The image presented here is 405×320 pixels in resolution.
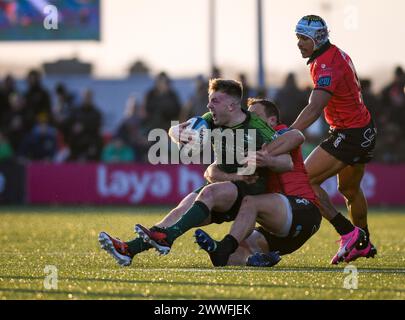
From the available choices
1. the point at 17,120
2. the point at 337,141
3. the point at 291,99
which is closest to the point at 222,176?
the point at 337,141

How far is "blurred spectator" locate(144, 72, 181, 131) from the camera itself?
2197 centimetres

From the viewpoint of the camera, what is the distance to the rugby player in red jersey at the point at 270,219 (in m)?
9.30

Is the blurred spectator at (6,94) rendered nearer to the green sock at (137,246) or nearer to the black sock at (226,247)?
the green sock at (137,246)

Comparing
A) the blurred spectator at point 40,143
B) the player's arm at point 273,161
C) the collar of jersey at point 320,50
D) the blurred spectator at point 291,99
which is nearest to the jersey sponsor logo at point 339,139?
the collar of jersey at point 320,50

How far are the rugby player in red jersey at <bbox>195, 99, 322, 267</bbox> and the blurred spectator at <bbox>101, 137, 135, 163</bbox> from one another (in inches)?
509

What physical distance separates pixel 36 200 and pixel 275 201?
13801 millimetres

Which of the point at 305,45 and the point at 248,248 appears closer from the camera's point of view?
the point at 248,248

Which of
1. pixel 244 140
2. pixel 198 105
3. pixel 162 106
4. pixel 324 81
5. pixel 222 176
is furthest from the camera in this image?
pixel 162 106

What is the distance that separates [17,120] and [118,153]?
210 centimetres

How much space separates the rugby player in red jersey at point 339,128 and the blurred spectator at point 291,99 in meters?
9.60

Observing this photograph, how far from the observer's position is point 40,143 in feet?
76.2

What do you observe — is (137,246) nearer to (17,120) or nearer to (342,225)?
(342,225)

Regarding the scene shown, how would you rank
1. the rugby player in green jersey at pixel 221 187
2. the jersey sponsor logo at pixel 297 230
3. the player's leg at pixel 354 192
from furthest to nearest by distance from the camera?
the player's leg at pixel 354 192 < the jersey sponsor logo at pixel 297 230 < the rugby player in green jersey at pixel 221 187
